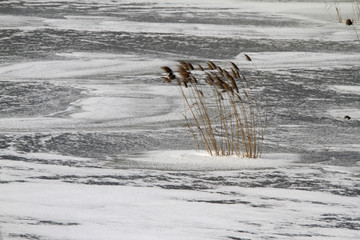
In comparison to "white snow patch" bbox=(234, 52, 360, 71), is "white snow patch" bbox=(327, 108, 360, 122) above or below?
below

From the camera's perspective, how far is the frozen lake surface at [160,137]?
3008 mm

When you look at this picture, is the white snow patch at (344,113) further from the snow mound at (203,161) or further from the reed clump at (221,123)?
the snow mound at (203,161)

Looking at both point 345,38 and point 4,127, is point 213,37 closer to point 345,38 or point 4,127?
point 345,38

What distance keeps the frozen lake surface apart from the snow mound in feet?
0.04

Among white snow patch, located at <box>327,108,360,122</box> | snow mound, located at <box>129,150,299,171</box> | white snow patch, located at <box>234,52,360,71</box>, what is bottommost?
snow mound, located at <box>129,150,299,171</box>

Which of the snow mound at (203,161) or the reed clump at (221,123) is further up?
the reed clump at (221,123)

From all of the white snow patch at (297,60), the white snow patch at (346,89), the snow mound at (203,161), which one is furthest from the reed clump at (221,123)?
the white snow patch at (297,60)

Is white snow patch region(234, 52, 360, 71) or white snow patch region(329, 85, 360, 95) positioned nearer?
white snow patch region(329, 85, 360, 95)

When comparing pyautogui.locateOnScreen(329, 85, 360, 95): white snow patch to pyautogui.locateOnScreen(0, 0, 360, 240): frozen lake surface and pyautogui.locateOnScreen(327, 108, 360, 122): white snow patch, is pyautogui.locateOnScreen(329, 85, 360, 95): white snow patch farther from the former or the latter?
pyautogui.locateOnScreen(327, 108, 360, 122): white snow patch

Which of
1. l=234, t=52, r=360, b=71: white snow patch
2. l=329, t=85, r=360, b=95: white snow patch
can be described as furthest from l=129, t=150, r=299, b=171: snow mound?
l=234, t=52, r=360, b=71: white snow patch

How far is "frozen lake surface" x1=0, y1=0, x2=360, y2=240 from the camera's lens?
3.01 meters

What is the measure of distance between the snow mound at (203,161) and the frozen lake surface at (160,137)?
11mm

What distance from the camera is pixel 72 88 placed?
580cm

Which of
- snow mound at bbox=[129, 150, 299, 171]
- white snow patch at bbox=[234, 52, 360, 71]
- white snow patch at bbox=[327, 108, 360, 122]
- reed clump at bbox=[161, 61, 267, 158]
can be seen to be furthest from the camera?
white snow patch at bbox=[234, 52, 360, 71]
